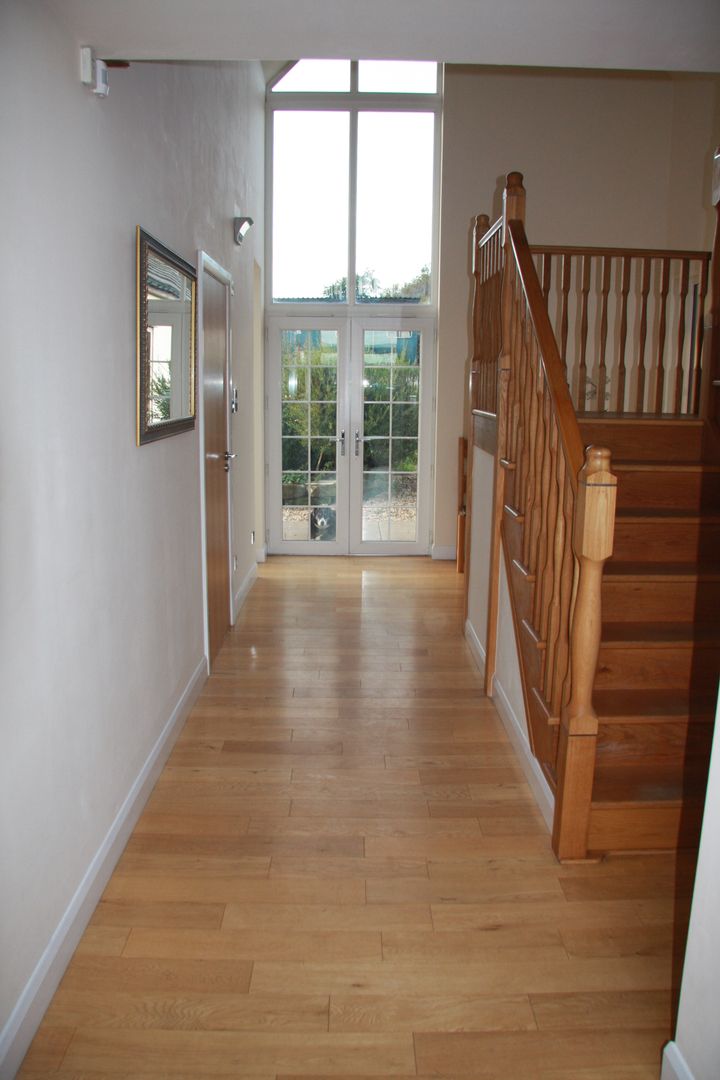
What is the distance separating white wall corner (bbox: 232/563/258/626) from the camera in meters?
5.50

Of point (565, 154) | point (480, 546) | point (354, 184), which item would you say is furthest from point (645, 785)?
point (354, 184)

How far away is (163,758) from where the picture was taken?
3.34 metres

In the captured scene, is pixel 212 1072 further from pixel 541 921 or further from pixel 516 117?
pixel 516 117

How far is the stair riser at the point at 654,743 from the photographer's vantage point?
9.15ft

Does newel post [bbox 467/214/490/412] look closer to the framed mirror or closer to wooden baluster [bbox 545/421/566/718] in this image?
the framed mirror

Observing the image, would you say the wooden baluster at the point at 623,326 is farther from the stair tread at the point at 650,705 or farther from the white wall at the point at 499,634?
the stair tread at the point at 650,705

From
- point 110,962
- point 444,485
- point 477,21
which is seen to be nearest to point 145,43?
point 477,21

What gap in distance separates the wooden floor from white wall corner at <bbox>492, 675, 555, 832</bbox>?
0.05m

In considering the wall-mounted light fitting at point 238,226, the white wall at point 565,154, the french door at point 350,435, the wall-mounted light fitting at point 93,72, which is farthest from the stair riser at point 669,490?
the french door at point 350,435

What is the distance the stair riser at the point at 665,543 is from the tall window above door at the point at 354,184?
14.5ft

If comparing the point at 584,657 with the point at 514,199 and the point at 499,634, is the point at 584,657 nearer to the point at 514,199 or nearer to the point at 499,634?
the point at 499,634

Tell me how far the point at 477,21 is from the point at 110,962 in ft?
8.56

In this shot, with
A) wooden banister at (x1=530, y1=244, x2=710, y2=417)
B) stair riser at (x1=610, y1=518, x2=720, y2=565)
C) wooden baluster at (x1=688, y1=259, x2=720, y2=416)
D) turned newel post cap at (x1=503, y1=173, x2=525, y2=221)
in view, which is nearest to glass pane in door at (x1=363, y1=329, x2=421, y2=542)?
wooden banister at (x1=530, y1=244, x2=710, y2=417)

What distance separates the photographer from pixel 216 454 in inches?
186
